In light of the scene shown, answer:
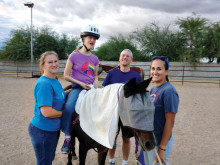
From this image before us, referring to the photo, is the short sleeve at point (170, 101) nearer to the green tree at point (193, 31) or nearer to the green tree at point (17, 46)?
the green tree at point (193, 31)

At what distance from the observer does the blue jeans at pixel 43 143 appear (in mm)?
1804

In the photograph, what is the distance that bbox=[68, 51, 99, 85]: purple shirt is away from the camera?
89.5 inches

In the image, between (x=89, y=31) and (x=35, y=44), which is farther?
(x=35, y=44)

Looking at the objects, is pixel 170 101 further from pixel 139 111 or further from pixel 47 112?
pixel 47 112

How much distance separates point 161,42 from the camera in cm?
2109

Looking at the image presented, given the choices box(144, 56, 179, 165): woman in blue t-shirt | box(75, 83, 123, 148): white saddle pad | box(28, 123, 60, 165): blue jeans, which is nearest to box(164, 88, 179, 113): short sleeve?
box(144, 56, 179, 165): woman in blue t-shirt

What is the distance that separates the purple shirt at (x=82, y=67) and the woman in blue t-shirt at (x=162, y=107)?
3.11 feet

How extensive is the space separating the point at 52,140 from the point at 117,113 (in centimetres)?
91

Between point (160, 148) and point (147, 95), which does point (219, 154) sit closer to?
point (160, 148)

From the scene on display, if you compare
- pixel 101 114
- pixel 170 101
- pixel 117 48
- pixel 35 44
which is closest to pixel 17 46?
pixel 35 44

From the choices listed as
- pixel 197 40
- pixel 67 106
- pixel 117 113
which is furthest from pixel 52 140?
pixel 197 40

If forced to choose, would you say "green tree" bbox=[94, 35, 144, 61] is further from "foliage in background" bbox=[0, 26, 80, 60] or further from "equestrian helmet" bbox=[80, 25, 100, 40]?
"equestrian helmet" bbox=[80, 25, 100, 40]

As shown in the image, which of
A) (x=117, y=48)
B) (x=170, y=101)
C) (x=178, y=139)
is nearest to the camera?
(x=170, y=101)

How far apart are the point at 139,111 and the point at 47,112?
0.99m
